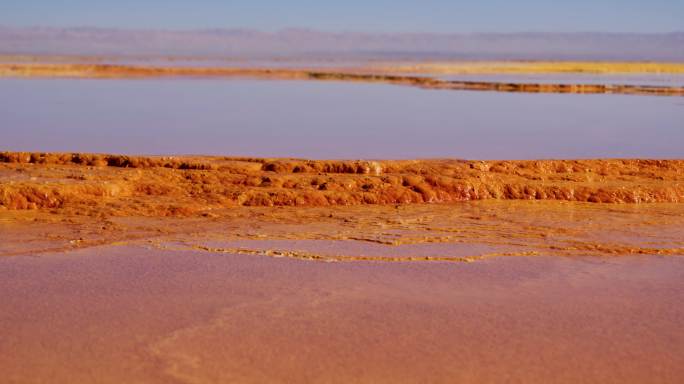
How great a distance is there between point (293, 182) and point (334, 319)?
3.19 metres

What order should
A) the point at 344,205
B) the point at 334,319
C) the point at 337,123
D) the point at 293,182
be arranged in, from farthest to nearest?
the point at 337,123 < the point at 293,182 < the point at 344,205 < the point at 334,319

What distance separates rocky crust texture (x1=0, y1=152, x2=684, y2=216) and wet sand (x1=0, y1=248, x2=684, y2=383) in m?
1.47

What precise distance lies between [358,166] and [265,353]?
13.8 feet

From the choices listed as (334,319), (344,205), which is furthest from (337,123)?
(334,319)

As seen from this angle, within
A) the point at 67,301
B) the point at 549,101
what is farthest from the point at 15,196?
the point at 549,101

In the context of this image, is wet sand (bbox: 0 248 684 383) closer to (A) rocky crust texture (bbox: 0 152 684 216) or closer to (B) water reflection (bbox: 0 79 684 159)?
(A) rocky crust texture (bbox: 0 152 684 216)

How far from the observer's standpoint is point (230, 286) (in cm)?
460

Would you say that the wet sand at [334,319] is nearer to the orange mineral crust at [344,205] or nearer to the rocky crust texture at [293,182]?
the orange mineral crust at [344,205]

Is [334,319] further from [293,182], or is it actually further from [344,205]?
[293,182]

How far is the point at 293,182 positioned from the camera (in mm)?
7184

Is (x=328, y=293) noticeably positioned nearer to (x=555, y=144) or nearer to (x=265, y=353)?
(x=265, y=353)

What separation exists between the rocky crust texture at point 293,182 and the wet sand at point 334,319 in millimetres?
1475

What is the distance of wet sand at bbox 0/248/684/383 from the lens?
3.49m

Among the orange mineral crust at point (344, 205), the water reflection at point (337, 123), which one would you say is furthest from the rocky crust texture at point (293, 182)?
the water reflection at point (337, 123)
